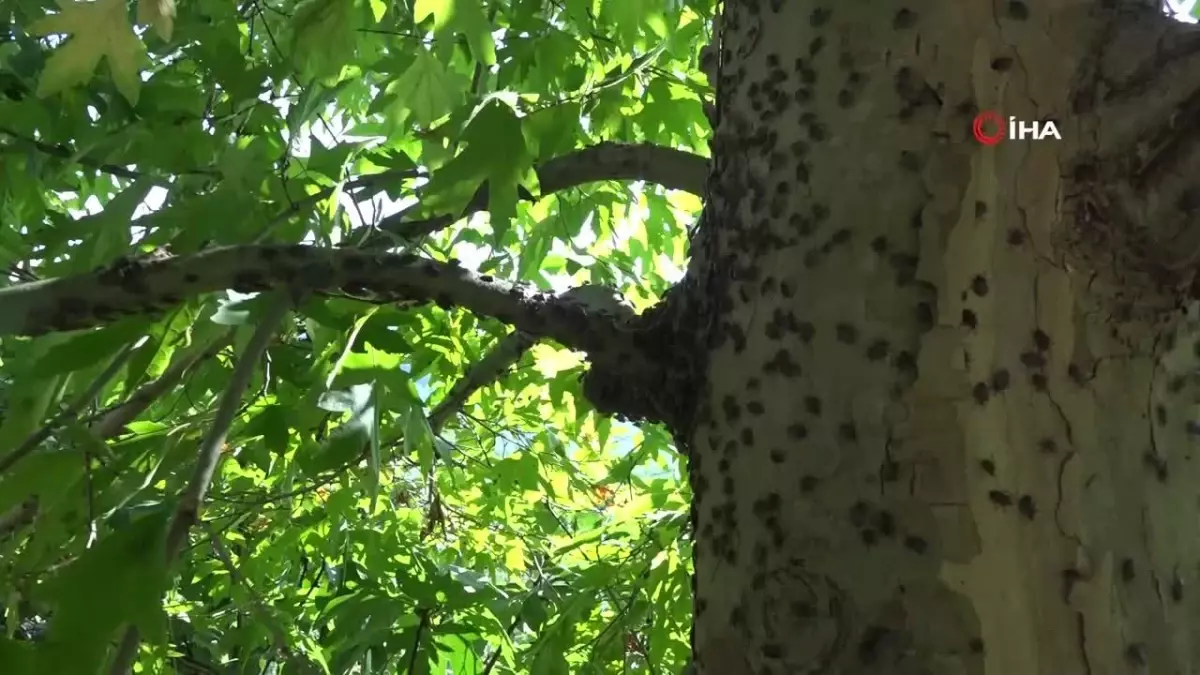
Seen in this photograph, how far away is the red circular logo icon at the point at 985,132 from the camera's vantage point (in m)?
0.40

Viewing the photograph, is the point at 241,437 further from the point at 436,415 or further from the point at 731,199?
the point at 731,199

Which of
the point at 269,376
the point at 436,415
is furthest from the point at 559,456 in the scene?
the point at 269,376

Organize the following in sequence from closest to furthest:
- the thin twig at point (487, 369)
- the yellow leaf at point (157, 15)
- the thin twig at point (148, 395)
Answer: the yellow leaf at point (157, 15)
the thin twig at point (148, 395)
the thin twig at point (487, 369)

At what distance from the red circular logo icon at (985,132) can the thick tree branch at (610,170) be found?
0.33 metres

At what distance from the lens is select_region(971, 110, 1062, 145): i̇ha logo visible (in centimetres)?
39

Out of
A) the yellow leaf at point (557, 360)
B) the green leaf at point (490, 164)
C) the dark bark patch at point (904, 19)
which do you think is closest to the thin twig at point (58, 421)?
the green leaf at point (490, 164)

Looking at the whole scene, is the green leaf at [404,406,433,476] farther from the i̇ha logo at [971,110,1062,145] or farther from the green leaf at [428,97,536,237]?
the i̇ha logo at [971,110,1062,145]

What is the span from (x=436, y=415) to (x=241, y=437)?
191 mm

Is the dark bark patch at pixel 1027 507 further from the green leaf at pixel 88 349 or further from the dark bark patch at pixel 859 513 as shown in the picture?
the green leaf at pixel 88 349

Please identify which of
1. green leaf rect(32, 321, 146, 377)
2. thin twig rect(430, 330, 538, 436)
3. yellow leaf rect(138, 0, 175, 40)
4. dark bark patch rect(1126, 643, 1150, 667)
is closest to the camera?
dark bark patch rect(1126, 643, 1150, 667)

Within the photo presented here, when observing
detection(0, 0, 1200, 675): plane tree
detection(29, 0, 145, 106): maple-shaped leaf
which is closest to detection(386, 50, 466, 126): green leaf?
detection(0, 0, 1200, 675): plane tree

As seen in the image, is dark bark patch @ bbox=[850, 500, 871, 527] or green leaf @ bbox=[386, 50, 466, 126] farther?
green leaf @ bbox=[386, 50, 466, 126]

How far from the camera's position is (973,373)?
0.38 m

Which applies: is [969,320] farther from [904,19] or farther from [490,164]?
[490,164]
